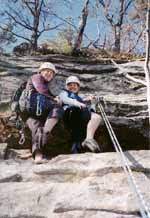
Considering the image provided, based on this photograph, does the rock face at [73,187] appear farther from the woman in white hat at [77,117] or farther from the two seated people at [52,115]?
the woman in white hat at [77,117]

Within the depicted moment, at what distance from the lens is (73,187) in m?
5.34

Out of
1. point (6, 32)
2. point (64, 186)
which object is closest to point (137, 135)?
point (64, 186)

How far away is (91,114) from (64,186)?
1911mm

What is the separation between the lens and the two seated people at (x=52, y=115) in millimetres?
6582

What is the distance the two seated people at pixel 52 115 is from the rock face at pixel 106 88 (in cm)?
79

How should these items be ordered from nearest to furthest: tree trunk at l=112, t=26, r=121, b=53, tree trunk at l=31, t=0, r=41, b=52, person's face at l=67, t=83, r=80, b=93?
person's face at l=67, t=83, r=80, b=93 → tree trunk at l=31, t=0, r=41, b=52 → tree trunk at l=112, t=26, r=121, b=53

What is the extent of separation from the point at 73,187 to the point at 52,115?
65.4 inches

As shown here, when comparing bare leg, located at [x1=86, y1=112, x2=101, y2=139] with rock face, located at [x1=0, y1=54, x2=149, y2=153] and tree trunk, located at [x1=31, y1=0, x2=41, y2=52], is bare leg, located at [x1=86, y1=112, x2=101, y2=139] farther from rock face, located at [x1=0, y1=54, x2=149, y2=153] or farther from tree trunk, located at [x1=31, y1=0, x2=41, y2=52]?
tree trunk, located at [x1=31, y1=0, x2=41, y2=52]

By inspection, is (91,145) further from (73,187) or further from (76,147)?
(73,187)

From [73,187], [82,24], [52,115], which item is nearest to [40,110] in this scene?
[52,115]

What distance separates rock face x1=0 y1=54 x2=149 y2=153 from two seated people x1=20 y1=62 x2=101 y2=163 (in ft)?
2.60

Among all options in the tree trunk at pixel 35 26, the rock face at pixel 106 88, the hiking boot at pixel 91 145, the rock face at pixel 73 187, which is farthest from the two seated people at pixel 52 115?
the tree trunk at pixel 35 26

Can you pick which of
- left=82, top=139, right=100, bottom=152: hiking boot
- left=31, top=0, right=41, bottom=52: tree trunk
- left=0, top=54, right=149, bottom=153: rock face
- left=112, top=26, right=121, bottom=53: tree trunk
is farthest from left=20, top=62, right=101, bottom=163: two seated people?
left=112, top=26, right=121, bottom=53: tree trunk

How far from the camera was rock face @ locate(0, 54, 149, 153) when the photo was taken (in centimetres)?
801
